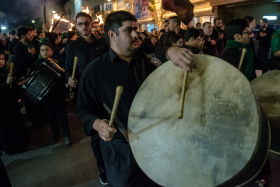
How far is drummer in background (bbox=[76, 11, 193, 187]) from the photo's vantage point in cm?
183

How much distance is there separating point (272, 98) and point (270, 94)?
1.8 inches

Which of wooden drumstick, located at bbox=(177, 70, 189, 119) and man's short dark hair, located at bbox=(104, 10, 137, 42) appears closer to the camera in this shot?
wooden drumstick, located at bbox=(177, 70, 189, 119)

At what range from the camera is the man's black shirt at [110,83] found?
5.98 feet

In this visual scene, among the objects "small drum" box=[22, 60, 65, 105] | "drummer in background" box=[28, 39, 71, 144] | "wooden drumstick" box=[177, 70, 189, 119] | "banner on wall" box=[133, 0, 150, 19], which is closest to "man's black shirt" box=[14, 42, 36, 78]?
"drummer in background" box=[28, 39, 71, 144]

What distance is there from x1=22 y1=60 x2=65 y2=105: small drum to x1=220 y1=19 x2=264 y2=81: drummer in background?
263 cm

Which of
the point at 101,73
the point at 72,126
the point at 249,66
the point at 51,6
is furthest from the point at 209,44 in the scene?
the point at 51,6

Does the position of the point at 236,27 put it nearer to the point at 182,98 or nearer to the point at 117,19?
the point at 117,19

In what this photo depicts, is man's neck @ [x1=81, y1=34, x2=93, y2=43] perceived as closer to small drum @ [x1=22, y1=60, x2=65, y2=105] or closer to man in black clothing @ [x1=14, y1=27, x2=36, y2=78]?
small drum @ [x1=22, y1=60, x2=65, y2=105]

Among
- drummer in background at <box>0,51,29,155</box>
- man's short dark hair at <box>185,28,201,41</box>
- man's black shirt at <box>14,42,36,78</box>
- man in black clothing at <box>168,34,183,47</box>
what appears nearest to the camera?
drummer in background at <box>0,51,29,155</box>

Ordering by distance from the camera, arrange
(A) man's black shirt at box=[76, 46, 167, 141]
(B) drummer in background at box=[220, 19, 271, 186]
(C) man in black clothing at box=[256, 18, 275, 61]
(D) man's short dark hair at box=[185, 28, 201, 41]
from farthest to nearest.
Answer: (C) man in black clothing at box=[256, 18, 275, 61] < (D) man's short dark hair at box=[185, 28, 201, 41] < (B) drummer in background at box=[220, 19, 271, 186] < (A) man's black shirt at box=[76, 46, 167, 141]

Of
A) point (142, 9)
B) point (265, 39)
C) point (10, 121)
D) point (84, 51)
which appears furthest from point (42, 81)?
point (142, 9)

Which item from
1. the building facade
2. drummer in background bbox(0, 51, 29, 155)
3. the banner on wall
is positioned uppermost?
the banner on wall

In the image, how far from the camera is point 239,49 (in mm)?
2719

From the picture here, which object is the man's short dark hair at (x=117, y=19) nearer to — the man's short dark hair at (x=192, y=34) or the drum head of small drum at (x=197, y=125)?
the drum head of small drum at (x=197, y=125)
